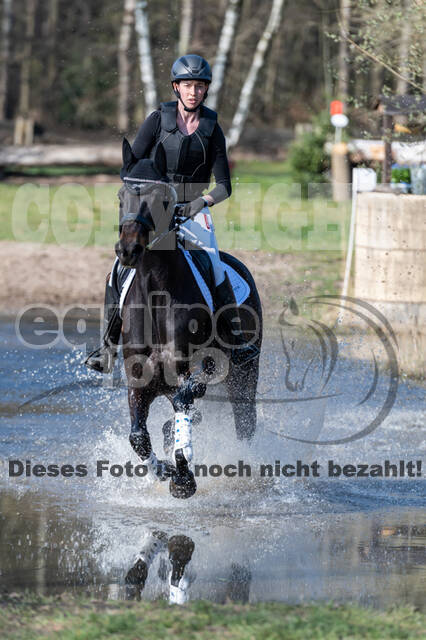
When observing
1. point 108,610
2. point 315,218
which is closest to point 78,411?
point 108,610

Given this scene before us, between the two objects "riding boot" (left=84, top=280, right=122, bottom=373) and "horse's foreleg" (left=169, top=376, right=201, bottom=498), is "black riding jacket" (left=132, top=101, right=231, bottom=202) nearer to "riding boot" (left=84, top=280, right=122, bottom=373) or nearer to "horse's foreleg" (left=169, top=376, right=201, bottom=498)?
"riding boot" (left=84, top=280, right=122, bottom=373)

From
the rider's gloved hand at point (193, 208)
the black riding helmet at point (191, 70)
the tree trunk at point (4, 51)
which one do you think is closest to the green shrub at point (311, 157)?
the black riding helmet at point (191, 70)

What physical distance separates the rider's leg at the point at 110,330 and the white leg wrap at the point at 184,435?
981mm

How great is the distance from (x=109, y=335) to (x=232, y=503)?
59.4 inches

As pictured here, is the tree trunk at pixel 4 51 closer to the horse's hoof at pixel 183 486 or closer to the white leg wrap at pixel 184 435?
the white leg wrap at pixel 184 435

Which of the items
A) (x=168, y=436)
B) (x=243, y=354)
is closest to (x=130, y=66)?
(x=243, y=354)

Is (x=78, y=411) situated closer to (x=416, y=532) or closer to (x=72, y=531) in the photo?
(x=72, y=531)

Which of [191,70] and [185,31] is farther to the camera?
[185,31]

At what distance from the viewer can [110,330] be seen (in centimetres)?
744

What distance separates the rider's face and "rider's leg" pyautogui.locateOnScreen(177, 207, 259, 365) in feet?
2.65

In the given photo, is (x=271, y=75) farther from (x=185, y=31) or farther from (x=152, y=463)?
(x=152, y=463)

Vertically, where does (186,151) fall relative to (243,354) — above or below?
above

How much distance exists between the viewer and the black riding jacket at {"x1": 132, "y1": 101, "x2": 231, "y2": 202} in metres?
6.95

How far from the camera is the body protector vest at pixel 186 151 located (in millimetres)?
6949
